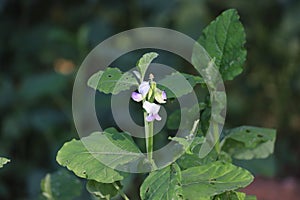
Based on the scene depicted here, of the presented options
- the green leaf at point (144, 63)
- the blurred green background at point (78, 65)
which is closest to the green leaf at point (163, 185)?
the green leaf at point (144, 63)

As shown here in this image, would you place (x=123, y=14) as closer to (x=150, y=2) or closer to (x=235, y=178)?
(x=150, y=2)

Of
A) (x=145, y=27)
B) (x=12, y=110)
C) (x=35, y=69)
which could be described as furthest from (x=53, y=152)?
(x=145, y=27)

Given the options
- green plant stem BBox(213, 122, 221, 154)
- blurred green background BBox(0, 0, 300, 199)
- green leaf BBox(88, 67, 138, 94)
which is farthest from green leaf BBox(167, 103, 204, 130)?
blurred green background BBox(0, 0, 300, 199)

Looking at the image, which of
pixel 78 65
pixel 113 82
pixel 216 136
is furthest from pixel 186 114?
pixel 78 65

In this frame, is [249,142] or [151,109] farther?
[249,142]

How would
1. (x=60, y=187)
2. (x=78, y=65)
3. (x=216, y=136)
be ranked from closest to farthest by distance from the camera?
1. (x=216, y=136)
2. (x=60, y=187)
3. (x=78, y=65)

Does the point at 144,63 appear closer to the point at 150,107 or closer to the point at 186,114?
the point at 150,107
